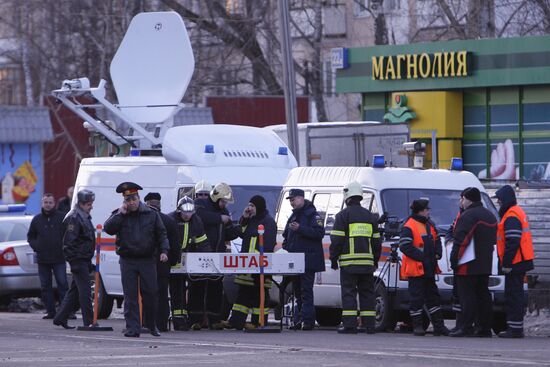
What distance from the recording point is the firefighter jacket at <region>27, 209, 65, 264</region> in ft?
70.9

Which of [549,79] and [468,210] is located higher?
[549,79]

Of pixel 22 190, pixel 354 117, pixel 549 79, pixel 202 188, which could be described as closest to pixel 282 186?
pixel 202 188

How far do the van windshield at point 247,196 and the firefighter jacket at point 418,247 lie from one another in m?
3.31

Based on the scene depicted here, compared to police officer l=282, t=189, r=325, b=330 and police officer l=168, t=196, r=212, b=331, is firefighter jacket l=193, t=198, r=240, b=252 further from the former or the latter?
police officer l=282, t=189, r=325, b=330

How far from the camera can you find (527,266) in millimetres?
17547

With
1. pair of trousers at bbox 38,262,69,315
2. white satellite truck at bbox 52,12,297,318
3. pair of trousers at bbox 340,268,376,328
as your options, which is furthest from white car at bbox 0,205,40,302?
pair of trousers at bbox 340,268,376,328

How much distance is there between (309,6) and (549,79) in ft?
32.5

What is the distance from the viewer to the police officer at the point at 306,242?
18531mm

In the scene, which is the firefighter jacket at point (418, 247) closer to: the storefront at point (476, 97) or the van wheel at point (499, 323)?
the van wheel at point (499, 323)

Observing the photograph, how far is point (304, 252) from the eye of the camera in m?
18.6

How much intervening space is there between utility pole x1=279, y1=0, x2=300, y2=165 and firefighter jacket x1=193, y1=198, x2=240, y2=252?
581cm

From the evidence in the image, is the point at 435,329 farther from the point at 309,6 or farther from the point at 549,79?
the point at 309,6

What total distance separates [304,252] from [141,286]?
229 cm

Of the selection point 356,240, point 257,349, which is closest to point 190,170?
point 356,240
